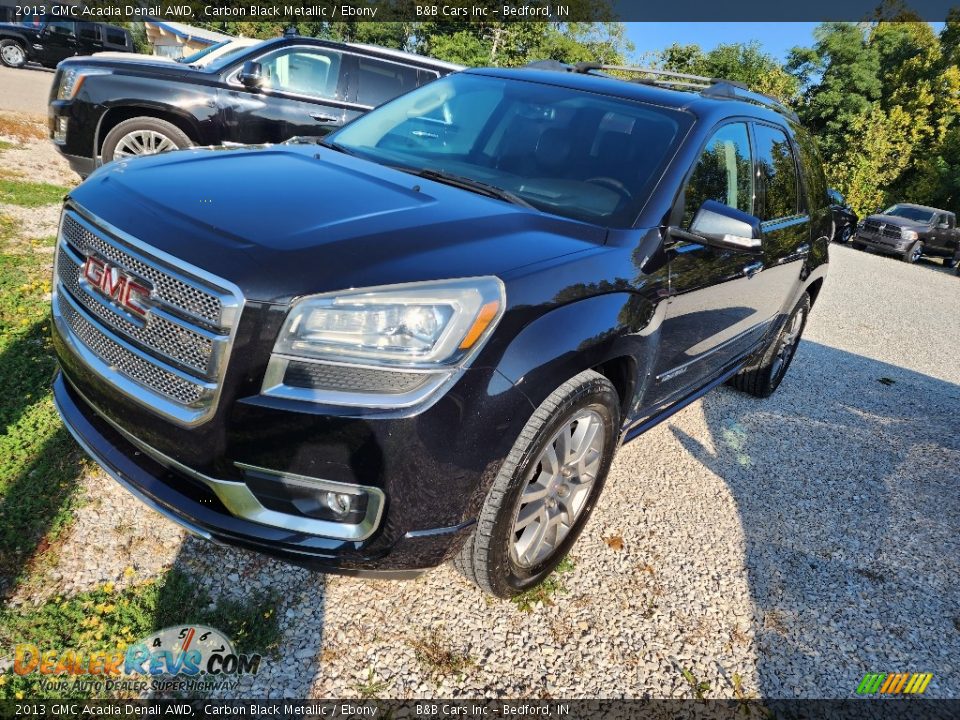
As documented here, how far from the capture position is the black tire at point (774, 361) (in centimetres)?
→ 465

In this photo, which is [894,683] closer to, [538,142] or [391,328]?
[391,328]

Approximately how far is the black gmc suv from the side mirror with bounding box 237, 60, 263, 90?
430cm

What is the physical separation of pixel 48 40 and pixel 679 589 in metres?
24.6

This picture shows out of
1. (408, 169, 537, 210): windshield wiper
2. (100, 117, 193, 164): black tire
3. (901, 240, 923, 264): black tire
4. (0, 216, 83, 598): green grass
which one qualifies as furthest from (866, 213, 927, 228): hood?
(0, 216, 83, 598): green grass

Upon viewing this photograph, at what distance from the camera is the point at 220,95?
21.8 feet

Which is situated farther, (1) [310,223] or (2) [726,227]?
(2) [726,227]

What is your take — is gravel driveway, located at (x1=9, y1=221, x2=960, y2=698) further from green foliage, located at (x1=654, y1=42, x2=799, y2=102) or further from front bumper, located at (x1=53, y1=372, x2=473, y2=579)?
green foliage, located at (x1=654, y1=42, x2=799, y2=102)

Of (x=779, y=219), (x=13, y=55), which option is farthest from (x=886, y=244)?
(x=13, y=55)

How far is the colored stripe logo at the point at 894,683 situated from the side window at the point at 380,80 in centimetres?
678

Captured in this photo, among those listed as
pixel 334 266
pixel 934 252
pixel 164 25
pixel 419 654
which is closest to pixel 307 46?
pixel 334 266

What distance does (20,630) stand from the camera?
1979mm

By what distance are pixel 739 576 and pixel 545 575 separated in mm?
955

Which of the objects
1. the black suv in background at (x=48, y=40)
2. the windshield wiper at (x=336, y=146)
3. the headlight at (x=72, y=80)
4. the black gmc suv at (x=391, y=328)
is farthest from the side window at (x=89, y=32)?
the black gmc suv at (x=391, y=328)

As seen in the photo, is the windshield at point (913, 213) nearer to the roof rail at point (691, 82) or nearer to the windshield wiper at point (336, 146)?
the roof rail at point (691, 82)
